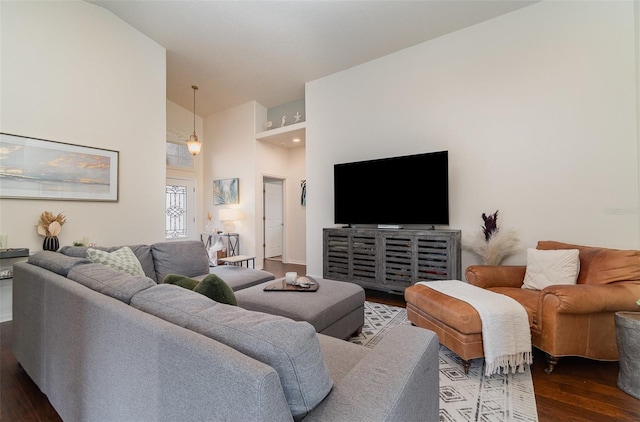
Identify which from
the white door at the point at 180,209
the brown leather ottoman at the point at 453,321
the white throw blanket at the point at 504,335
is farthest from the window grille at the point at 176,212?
the white throw blanket at the point at 504,335

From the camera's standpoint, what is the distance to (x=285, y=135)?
5.43 meters

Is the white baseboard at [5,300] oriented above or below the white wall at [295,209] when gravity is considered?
below

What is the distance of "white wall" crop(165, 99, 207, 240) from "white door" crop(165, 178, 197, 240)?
0.09 metres

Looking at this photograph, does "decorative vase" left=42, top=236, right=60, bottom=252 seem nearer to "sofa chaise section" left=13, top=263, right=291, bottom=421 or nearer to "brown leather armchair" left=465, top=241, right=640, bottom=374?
"sofa chaise section" left=13, top=263, right=291, bottom=421

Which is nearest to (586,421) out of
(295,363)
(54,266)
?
(295,363)

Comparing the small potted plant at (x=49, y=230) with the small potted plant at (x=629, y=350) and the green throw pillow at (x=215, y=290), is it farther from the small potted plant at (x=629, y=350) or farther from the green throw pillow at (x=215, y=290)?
the small potted plant at (x=629, y=350)

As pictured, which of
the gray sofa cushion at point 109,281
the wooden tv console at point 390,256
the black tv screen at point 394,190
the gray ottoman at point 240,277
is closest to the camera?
the gray sofa cushion at point 109,281

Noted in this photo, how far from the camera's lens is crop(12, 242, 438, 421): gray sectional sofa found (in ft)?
2.09

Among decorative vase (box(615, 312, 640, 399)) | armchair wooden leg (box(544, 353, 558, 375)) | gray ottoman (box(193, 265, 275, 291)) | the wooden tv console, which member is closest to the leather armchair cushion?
decorative vase (box(615, 312, 640, 399))

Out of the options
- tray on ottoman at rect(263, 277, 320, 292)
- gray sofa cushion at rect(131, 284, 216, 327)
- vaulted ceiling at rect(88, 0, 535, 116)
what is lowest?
tray on ottoman at rect(263, 277, 320, 292)

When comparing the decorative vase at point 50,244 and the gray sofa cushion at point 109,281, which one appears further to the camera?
the decorative vase at point 50,244

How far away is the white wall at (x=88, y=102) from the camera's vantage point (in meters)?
2.94

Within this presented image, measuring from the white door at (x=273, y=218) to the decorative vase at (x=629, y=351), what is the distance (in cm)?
570

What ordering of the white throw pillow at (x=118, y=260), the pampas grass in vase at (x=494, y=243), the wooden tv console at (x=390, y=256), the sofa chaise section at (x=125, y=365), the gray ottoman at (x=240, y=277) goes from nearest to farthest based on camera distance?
the sofa chaise section at (x=125, y=365), the white throw pillow at (x=118, y=260), the gray ottoman at (x=240, y=277), the pampas grass in vase at (x=494, y=243), the wooden tv console at (x=390, y=256)
